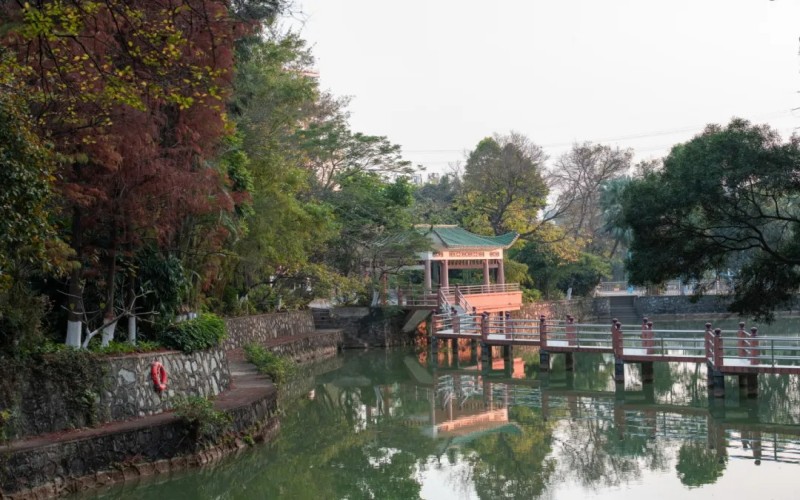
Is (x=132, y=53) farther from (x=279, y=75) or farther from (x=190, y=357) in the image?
(x=279, y=75)

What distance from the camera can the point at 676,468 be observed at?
11875 mm

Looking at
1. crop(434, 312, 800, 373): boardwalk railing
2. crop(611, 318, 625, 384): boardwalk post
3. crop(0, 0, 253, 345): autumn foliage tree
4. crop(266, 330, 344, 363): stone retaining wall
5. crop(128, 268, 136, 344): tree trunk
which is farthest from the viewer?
crop(266, 330, 344, 363): stone retaining wall

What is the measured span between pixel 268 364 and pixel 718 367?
9.29 metres

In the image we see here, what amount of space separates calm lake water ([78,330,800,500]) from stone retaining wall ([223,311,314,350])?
6.10 feet

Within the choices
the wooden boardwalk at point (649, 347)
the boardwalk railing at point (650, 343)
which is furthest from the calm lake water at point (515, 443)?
the boardwalk railing at point (650, 343)

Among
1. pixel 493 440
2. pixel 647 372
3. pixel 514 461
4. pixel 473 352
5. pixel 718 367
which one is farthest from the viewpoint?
pixel 473 352

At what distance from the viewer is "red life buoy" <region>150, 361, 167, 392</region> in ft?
38.3

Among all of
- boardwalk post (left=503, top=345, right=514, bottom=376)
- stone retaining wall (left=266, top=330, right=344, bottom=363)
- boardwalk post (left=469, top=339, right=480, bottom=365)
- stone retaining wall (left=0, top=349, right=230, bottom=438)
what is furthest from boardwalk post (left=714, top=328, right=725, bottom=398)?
stone retaining wall (left=266, top=330, right=344, bottom=363)

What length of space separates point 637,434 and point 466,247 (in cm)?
1703

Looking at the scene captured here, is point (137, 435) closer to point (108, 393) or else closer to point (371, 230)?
point (108, 393)

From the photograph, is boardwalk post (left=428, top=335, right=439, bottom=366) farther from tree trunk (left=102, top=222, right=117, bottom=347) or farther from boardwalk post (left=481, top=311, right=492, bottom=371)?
tree trunk (left=102, top=222, right=117, bottom=347)

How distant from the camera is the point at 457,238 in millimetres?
31328

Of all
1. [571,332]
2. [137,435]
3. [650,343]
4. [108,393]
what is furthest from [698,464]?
[571,332]

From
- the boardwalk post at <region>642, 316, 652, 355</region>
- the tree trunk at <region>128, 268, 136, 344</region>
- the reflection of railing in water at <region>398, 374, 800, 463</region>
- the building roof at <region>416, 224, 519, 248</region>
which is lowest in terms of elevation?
the reflection of railing in water at <region>398, 374, 800, 463</region>
